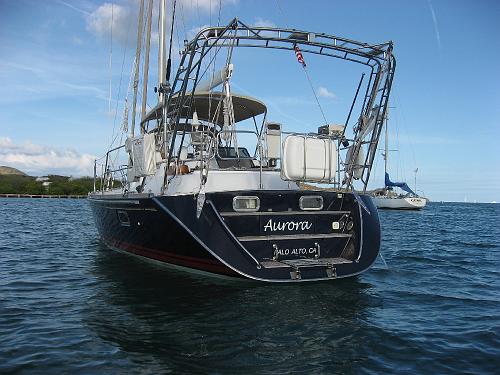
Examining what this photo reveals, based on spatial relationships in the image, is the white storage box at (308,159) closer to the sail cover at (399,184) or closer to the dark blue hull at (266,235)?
the dark blue hull at (266,235)

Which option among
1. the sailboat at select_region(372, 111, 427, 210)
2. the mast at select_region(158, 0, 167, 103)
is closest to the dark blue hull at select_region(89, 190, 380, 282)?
the mast at select_region(158, 0, 167, 103)

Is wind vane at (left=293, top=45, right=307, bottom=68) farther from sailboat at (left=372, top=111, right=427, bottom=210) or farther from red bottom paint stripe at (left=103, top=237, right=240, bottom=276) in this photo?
sailboat at (left=372, top=111, right=427, bottom=210)

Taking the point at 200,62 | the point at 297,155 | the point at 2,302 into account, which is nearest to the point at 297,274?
the point at 297,155

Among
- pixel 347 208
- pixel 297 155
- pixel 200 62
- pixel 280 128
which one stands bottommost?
pixel 347 208

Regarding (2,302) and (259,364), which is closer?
(259,364)

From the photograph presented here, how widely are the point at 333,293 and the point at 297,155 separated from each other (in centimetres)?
230

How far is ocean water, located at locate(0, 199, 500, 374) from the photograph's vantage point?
473cm

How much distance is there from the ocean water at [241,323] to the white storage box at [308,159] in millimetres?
1842

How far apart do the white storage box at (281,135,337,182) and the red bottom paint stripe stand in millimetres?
1802

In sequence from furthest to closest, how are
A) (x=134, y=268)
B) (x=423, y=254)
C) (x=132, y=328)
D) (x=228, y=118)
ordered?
(x=423, y=254), (x=228, y=118), (x=134, y=268), (x=132, y=328)

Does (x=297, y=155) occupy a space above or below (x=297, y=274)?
above

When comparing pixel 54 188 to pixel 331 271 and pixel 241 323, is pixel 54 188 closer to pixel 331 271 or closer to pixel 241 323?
pixel 331 271

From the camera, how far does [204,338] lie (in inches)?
211

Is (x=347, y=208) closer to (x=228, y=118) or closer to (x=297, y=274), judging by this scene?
(x=297, y=274)
